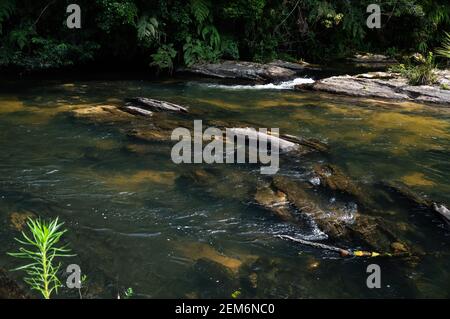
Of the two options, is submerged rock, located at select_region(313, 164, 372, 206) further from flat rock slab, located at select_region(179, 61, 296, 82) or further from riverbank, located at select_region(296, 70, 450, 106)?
flat rock slab, located at select_region(179, 61, 296, 82)

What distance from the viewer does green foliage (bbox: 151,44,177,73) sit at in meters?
14.2

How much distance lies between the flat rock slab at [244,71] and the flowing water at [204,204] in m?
4.24

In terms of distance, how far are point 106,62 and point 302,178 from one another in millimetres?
12130

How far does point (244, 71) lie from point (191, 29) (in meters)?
2.69

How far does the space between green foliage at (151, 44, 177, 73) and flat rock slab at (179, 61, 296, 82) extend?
637 mm

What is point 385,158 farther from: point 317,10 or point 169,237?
point 317,10

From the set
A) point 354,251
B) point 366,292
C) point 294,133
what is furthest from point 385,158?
point 366,292

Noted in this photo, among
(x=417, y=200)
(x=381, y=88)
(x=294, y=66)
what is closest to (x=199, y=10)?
(x=294, y=66)

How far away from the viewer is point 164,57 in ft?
47.0

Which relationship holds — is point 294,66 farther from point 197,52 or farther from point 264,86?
point 197,52

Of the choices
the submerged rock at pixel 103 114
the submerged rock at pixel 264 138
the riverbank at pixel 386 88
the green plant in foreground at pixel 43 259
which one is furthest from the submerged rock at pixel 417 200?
the riverbank at pixel 386 88
